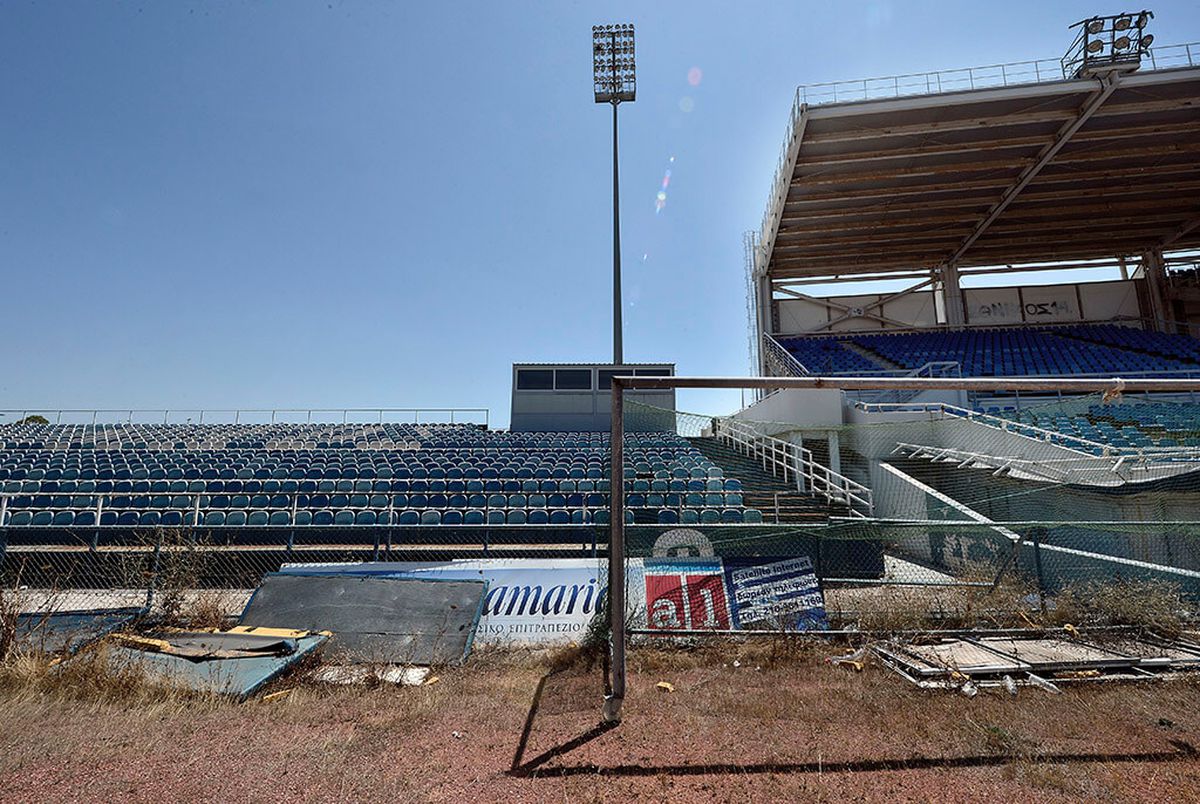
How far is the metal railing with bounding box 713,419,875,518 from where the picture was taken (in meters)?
11.9

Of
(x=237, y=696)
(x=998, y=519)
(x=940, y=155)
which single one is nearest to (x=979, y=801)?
(x=237, y=696)

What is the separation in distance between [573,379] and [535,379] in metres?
1.49

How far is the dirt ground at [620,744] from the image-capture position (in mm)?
3293

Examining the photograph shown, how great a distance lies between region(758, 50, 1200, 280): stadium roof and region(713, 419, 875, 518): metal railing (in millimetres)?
12440

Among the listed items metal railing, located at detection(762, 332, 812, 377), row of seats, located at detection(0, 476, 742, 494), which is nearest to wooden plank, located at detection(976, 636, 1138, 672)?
row of seats, located at detection(0, 476, 742, 494)

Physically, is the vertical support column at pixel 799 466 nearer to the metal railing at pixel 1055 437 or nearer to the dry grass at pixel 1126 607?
the metal railing at pixel 1055 437

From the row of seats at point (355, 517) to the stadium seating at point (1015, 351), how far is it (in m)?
19.0

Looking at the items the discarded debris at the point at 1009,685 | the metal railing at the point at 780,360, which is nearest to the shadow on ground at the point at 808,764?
the discarded debris at the point at 1009,685

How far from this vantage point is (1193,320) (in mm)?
30125

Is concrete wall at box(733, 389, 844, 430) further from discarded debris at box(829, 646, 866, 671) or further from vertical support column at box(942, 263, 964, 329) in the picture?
vertical support column at box(942, 263, 964, 329)

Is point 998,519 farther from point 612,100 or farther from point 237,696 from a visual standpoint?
point 612,100

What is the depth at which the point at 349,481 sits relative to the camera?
12656 mm

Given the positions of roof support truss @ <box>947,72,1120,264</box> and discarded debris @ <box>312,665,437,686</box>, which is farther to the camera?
roof support truss @ <box>947,72,1120,264</box>

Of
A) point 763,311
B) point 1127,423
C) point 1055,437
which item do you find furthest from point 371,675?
point 763,311
